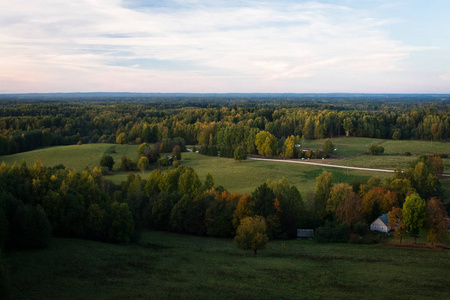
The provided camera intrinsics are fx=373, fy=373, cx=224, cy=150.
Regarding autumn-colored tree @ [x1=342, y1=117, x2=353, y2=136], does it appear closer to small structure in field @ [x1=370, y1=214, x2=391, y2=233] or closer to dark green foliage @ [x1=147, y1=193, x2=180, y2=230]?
small structure in field @ [x1=370, y1=214, x2=391, y2=233]

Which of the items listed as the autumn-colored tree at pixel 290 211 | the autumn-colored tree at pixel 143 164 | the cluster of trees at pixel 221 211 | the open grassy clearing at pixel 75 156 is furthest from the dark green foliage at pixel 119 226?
the open grassy clearing at pixel 75 156

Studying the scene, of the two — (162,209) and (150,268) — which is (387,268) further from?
(162,209)

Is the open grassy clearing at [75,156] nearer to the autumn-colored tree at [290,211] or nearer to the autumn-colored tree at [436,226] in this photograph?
the autumn-colored tree at [290,211]

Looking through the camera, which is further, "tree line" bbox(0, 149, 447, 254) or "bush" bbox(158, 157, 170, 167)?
"bush" bbox(158, 157, 170, 167)

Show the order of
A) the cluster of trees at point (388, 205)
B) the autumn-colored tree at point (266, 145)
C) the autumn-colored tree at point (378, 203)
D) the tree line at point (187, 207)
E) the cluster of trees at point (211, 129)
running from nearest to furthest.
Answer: the tree line at point (187, 207) < the cluster of trees at point (388, 205) < the autumn-colored tree at point (378, 203) < the autumn-colored tree at point (266, 145) < the cluster of trees at point (211, 129)

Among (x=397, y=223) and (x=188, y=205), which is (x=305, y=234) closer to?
(x=397, y=223)

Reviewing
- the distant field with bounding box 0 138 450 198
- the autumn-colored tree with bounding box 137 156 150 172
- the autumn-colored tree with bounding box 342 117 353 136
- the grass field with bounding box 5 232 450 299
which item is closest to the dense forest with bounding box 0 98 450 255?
the grass field with bounding box 5 232 450 299

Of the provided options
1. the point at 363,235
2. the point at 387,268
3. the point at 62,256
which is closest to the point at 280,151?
the point at 363,235
